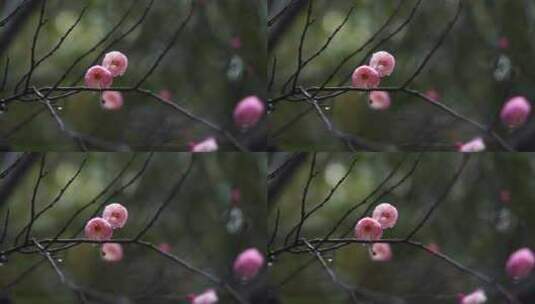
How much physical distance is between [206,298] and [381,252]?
1.23 feet

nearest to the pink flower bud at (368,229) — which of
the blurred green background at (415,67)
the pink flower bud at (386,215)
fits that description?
the pink flower bud at (386,215)

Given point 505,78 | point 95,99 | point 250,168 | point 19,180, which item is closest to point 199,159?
point 250,168

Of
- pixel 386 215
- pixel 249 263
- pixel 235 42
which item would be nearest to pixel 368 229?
pixel 386 215

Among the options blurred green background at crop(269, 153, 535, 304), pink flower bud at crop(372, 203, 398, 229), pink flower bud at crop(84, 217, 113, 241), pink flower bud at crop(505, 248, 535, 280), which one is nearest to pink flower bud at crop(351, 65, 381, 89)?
blurred green background at crop(269, 153, 535, 304)

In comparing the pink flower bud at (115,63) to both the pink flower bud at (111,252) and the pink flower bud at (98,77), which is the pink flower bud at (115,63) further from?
the pink flower bud at (111,252)

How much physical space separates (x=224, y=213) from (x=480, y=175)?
541mm

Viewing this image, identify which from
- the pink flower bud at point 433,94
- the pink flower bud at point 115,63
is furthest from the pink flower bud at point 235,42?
the pink flower bud at point 433,94

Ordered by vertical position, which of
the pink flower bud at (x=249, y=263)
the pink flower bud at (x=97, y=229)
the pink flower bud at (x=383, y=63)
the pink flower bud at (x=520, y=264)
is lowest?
the pink flower bud at (x=520, y=264)

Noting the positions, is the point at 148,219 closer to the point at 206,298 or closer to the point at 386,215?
the point at 206,298

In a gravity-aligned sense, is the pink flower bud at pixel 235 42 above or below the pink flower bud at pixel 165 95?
above

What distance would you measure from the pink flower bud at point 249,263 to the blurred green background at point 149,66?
226 mm

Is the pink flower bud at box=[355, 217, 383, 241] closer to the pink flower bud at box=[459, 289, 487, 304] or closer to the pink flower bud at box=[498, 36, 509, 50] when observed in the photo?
the pink flower bud at box=[459, 289, 487, 304]

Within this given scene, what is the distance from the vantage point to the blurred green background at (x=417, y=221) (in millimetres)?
1954

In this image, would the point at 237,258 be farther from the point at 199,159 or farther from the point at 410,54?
the point at 410,54
